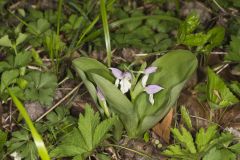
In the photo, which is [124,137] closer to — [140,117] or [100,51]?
[140,117]

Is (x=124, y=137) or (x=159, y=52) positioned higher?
(x=159, y=52)

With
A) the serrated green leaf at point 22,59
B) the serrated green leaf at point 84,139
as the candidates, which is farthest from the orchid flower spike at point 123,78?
the serrated green leaf at point 22,59

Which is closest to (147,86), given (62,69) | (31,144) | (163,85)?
(163,85)

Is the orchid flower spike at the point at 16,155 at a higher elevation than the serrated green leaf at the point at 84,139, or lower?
lower

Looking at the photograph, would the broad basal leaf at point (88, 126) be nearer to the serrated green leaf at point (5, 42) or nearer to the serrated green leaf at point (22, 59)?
the serrated green leaf at point (22, 59)

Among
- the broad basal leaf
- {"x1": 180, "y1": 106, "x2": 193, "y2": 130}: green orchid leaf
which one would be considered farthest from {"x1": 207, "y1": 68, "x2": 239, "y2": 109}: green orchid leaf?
the broad basal leaf

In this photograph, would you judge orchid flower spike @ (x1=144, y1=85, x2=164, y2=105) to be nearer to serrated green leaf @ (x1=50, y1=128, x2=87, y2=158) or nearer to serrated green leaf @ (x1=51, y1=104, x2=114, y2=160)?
serrated green leaf @ (x1=51, y1=104, x2=114, y2=160)

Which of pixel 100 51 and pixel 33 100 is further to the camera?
pixel 100 51
